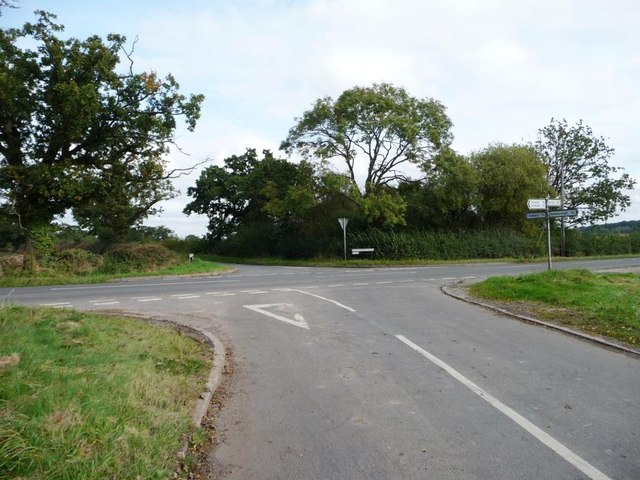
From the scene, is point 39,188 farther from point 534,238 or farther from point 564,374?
point 534,238

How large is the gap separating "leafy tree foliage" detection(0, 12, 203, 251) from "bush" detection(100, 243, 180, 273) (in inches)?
90.0

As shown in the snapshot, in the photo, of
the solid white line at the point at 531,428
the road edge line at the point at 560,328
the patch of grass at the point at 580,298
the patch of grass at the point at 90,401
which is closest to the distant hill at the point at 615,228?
the patch of grass at the point at 580,298

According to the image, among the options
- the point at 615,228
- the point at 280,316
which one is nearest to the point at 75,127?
the point at 280,316

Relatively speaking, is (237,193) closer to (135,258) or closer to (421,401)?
(135,258)

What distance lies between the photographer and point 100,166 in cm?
2469

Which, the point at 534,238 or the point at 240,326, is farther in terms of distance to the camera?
the point at 534,238

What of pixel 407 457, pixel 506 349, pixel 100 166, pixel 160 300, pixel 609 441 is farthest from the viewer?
pixel 100 166

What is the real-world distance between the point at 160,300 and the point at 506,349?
968 cm

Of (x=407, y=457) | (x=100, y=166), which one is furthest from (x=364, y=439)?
(x=100, y=166)

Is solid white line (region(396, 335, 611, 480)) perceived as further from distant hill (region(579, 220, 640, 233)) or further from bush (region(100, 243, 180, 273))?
distant hill (region(579, 220, 640, 233))

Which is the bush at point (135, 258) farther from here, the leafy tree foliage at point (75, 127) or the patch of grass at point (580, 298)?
the patch of grass at point (580, 298)

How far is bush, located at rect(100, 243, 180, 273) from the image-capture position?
80.4 feet

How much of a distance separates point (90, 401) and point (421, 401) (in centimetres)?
318

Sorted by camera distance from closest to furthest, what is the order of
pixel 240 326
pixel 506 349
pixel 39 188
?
pixel 506 349 < pixel 240 326 < pixel 39 188
